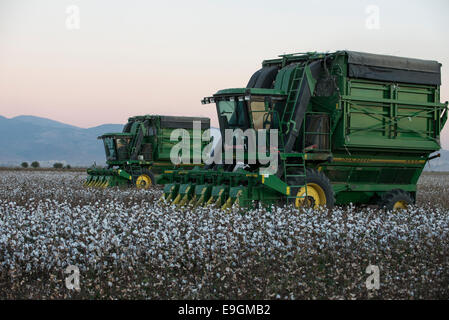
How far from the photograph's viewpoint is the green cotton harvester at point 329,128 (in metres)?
13.4

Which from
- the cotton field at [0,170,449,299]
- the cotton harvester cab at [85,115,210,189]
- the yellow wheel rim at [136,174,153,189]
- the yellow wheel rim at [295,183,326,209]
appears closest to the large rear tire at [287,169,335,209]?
the yellow wheel rim at [295,183,326,209]

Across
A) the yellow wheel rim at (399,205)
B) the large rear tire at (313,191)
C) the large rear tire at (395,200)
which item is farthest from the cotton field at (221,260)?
the yellow wheel rim at (399,205)

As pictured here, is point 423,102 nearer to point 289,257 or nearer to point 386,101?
point 386,101

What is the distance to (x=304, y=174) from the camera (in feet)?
43.5

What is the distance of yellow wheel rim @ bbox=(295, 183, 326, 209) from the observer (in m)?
13.2

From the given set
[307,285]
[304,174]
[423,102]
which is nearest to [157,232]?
[307,285]

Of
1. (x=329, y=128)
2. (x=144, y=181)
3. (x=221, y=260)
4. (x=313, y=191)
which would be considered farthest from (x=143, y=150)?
(x=221, y=260)

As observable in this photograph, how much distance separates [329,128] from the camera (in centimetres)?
1402

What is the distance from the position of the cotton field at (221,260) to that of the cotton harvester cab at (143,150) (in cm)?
1626

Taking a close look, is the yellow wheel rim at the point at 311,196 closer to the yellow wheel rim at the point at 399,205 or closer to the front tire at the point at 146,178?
the yellow wheel rim at the point at 399,205

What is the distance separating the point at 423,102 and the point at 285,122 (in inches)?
171

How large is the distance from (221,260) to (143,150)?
1947 cm

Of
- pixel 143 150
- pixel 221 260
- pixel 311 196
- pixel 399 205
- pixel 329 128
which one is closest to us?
pixel 221 260

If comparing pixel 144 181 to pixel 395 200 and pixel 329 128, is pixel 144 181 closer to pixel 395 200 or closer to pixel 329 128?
pixel 329 128
